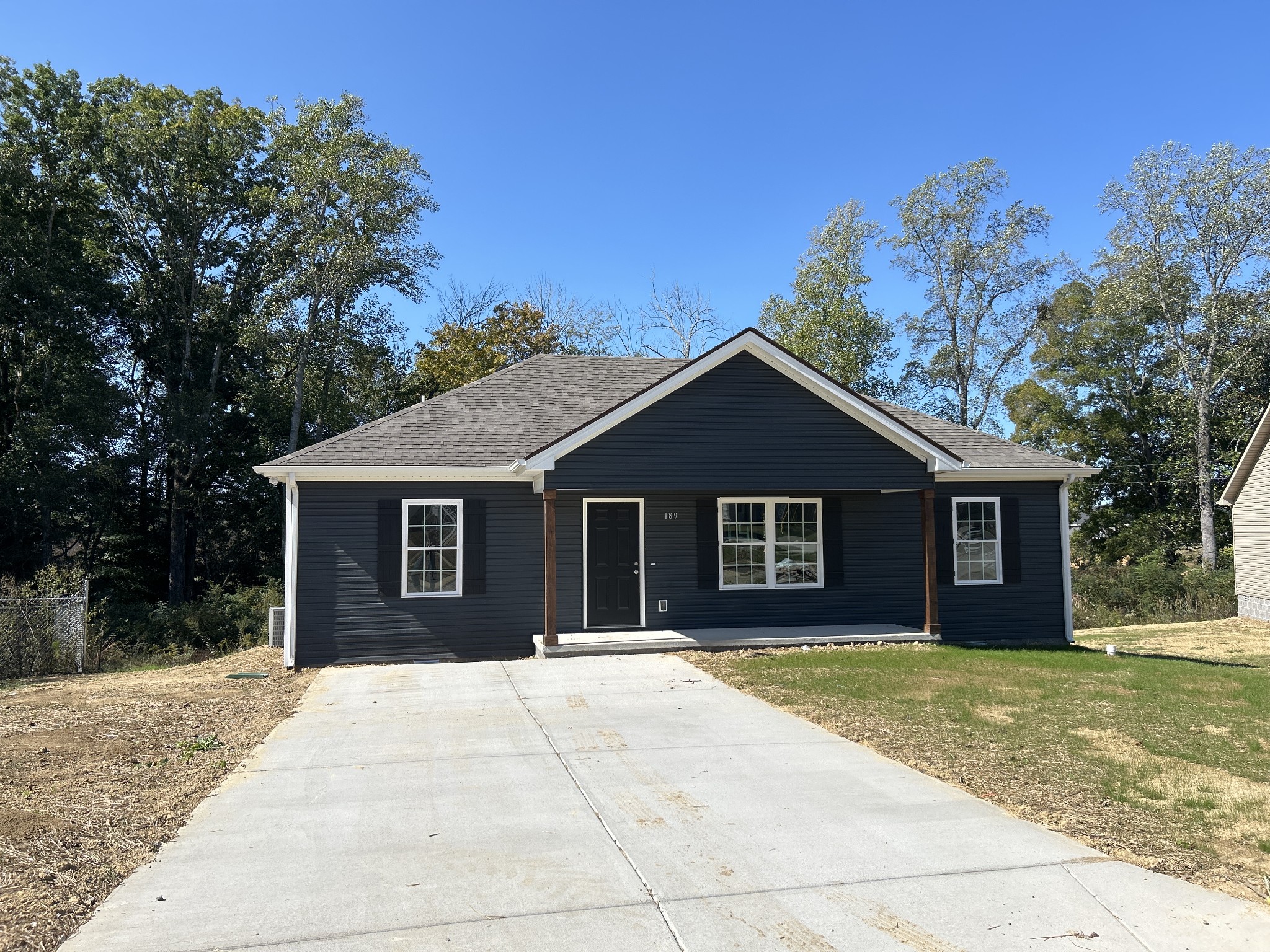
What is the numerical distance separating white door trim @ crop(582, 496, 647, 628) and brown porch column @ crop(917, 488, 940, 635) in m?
4.30

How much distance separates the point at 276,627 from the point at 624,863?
38.8ft

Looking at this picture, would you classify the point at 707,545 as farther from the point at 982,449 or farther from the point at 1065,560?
the point at 1065,560

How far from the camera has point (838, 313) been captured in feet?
107

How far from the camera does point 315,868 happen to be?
434 centimetres

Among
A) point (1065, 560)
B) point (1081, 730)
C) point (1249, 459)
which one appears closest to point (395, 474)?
point (1081, 730)

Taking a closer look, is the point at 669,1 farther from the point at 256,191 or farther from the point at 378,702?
the point at 256,191

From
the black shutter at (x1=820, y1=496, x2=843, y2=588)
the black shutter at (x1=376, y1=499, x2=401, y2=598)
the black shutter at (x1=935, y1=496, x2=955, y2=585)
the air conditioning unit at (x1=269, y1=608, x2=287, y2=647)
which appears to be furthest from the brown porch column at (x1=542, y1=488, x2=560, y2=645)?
the black shutter at (x1=935, y1=496, x2=955, y2=585)

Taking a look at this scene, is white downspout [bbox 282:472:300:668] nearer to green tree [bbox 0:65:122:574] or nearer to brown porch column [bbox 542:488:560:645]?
brown porch column [bbox 542:488:560:645]

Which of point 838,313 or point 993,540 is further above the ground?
point 838,313

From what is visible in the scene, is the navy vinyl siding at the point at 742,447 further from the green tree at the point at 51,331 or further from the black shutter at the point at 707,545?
the green tree at the point at 51,331

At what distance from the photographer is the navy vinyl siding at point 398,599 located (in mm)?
12336

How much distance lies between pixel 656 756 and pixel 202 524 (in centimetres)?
2437

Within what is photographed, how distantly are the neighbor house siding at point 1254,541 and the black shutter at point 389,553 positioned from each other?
22.0 meters

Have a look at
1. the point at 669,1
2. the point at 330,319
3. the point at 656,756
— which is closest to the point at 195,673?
the point at 656,756
